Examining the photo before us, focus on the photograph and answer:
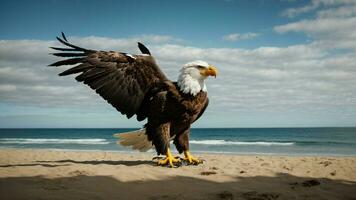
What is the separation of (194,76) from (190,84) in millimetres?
229

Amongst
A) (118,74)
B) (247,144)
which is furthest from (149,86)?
(247,144)

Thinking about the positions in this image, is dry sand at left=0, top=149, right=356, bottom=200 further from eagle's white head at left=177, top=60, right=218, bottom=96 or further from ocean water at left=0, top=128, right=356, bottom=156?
ocean water at left=0, top=128, right=356, bottom=156

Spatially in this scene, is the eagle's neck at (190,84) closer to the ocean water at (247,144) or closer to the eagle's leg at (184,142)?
the eagle's leg at (184,142)

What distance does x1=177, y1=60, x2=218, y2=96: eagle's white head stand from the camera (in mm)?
5398

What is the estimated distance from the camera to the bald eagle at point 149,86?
5.38m

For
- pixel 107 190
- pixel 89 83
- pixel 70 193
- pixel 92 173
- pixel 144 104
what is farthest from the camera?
pixel 144 104

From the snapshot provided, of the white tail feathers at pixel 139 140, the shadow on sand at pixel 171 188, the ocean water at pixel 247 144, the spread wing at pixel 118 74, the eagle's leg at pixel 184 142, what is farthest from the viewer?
the ocean water at pixel 247 144

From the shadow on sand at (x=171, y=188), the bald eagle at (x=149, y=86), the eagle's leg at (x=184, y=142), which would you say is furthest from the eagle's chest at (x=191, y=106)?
the shadow on sand at (x=171, y=188)

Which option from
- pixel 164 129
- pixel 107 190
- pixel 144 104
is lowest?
pixel 107 190

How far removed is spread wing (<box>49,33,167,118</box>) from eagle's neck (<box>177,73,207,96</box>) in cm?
34

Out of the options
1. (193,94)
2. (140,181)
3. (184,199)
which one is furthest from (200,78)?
(184,199)

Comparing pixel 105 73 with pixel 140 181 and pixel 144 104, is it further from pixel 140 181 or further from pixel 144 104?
pixel 140 181

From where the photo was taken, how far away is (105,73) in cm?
541

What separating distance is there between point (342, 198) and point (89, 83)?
415cm
